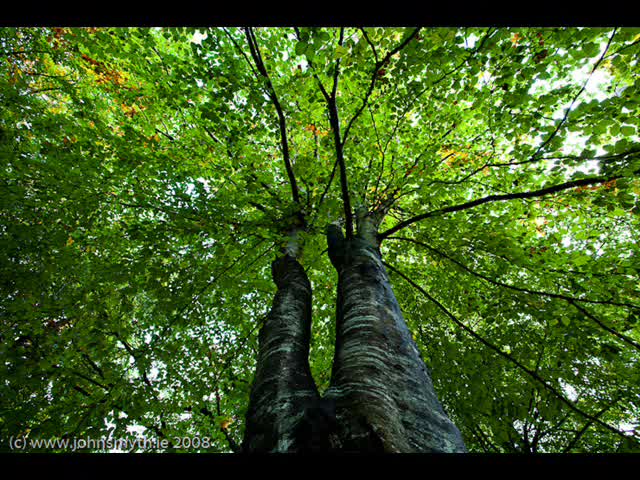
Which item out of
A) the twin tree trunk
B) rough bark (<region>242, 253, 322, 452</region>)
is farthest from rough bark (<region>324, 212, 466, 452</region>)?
rough bark (<region>242, 253, 322, 452</region>)

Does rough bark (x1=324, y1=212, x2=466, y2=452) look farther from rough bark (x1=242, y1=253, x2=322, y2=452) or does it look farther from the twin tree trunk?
rough bark (x1=242, y1=253, x2=322, y2=452)

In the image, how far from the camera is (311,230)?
5055 millimetres

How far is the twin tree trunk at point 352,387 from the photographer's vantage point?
163 centimetres

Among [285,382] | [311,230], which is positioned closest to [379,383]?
[285,382]

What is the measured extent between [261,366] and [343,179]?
2.35m

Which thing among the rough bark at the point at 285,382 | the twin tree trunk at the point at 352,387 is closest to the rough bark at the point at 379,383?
the twin tree trunk at the point at 352,387

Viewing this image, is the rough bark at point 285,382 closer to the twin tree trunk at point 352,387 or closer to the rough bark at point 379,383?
the twin tree trunk at point 352,387

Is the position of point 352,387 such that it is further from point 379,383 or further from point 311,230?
point 311,230

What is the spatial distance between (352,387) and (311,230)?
3.35m

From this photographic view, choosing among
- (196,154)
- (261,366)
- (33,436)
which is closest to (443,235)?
(261,366)

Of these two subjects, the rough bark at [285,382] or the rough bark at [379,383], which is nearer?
the rough bark at [379,383]

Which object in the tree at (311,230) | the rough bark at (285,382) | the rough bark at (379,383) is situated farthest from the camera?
the tree at (311,230)

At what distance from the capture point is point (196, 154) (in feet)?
16.9
